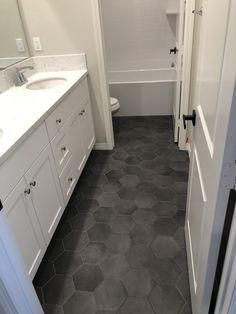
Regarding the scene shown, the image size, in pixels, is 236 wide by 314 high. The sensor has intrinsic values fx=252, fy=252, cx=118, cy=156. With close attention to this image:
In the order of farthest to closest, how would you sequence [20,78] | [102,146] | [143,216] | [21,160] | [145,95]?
[145,95] < [102,146] < [20,78] < [143,216] < [21,160]

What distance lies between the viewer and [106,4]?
348 cm

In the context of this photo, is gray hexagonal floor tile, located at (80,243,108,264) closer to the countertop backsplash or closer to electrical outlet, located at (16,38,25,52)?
the countertop backsplash

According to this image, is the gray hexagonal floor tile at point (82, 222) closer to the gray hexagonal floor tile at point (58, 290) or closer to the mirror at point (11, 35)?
the gray hexagonal floor tile at point (58, 290)

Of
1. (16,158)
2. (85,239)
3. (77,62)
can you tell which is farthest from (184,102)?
(16,158)

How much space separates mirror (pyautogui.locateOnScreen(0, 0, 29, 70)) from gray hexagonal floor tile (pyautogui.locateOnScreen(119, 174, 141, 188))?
4.54 feet

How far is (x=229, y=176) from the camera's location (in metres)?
0.70

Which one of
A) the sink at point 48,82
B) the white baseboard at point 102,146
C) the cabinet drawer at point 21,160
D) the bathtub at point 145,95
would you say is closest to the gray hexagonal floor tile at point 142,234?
the cabinet drawer at point 21,160

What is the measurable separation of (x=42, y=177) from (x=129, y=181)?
3.15 ft

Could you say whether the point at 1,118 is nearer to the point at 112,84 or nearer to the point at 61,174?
the point at 61,174

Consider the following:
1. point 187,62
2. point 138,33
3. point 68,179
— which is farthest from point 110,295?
point 138,33

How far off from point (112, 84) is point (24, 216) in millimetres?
2525

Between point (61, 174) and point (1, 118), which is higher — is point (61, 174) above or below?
below

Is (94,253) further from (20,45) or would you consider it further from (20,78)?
(20,45)

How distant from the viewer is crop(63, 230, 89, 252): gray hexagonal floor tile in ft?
A: 5.63
